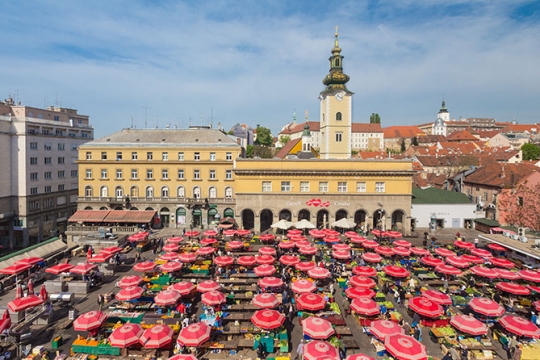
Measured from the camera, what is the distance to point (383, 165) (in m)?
44.7

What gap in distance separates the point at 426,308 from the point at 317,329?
7.20 metres

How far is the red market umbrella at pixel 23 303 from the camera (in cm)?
2023

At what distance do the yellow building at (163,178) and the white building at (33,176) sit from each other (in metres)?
11.5

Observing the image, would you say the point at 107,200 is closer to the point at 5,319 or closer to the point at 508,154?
the point at 5,319

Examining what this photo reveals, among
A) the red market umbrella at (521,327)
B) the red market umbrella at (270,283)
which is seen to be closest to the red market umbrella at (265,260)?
the red market umbrella at (270,283)

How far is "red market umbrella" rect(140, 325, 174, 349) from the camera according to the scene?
53.5 ft

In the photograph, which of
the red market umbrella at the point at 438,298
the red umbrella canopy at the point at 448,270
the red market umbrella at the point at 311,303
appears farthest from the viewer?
the red umbrella canopy at the point at 448,270

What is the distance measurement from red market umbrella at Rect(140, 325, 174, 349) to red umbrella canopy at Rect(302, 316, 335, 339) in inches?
266

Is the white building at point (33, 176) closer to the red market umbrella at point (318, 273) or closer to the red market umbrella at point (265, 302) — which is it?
the red market umbrella at point (318, 273)

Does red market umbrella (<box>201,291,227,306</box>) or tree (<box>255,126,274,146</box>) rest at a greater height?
tree (<box>255,126,274,146</box>)

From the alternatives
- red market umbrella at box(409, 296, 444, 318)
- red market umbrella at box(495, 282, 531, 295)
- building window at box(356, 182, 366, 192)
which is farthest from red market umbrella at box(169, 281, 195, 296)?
building window at box(356, 182, 366, 192)

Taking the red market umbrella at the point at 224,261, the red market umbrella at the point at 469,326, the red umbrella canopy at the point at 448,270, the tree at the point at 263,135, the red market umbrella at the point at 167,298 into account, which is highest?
the tree at the point at 263,135

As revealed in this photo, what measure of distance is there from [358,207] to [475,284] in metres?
18.5

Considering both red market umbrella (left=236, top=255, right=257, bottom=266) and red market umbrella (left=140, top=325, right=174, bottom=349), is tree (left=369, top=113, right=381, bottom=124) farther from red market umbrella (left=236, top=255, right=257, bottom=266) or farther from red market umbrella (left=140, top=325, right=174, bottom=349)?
red market umbrella (left=140, top=325, right=174, bottom=349)
